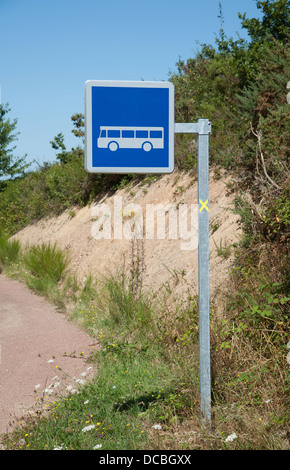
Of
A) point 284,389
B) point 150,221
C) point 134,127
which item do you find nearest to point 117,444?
point 284,389

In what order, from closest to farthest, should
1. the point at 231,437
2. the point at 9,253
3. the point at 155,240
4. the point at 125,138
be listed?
the point at 231,437
the point at 125,138
the point at 155,240
the point at 9,253

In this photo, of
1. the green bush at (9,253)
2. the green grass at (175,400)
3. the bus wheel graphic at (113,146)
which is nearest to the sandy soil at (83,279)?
the green grass at (175,400)

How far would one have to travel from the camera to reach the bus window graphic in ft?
12.2

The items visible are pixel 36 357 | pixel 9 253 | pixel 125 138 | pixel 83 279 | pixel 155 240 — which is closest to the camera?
pixel 125 138

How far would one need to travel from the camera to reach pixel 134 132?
3.74 metres

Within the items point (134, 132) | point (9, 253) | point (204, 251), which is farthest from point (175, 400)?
point (9, 253)

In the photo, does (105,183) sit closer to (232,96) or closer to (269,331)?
(232,96)

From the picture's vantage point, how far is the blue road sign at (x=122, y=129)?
147 inches

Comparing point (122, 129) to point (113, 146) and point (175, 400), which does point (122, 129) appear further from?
point (175, 400)

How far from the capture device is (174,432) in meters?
3.99

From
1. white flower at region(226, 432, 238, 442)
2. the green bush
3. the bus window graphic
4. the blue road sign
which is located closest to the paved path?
white flower at region(226, 432, 238, 442)

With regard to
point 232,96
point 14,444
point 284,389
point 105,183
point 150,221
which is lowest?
point 14,444

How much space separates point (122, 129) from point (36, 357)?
411 centimetres
